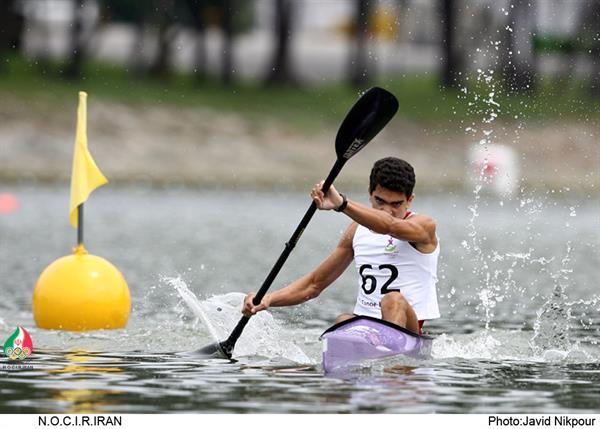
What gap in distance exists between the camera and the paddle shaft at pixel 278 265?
12.2m

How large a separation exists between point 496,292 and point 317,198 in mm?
8767

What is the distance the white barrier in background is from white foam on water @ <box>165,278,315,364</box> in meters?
26.3

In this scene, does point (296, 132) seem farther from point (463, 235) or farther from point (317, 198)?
point (317, 198)

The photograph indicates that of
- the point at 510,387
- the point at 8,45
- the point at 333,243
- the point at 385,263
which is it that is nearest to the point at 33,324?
the point at 385,263

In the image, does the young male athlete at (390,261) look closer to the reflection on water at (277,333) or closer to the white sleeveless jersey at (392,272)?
the white sleeveless jersey at (392,272)

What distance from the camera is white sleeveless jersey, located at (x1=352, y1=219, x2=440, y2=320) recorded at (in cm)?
1253

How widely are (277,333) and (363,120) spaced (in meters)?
1.93

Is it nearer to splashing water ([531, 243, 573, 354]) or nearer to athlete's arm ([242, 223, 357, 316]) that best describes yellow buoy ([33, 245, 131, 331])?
athlete's arm ([242, 223, 357, 316])

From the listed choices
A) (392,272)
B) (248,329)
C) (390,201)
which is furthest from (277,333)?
(390,201)

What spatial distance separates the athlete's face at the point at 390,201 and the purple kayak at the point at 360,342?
803 mm

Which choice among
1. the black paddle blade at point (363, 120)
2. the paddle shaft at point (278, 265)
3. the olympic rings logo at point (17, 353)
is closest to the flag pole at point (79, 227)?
the olympic rings logo at point (17, 353)

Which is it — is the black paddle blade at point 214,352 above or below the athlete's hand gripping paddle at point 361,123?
below

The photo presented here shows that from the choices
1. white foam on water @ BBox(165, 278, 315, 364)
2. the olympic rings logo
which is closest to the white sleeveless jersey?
white foam on water @ BBox(165, 278, 315, 364)

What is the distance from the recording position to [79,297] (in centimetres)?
1463
